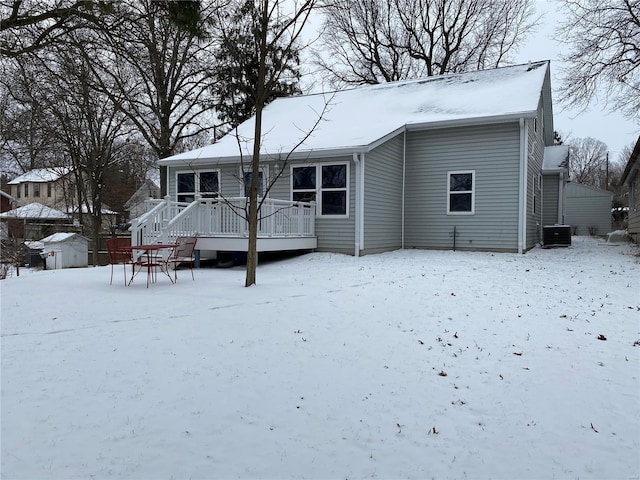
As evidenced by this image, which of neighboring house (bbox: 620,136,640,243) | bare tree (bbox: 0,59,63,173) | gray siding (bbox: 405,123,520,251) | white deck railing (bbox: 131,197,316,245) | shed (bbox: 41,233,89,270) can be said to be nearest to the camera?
bare tree (bbox: 0,59,63,173)

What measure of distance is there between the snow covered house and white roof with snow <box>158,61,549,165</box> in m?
0.07

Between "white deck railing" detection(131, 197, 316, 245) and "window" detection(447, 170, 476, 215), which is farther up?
"window" detection(447, 170, 476, 215)

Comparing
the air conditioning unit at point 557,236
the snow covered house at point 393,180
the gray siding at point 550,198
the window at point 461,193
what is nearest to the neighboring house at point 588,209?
the gray siding at point 550,198

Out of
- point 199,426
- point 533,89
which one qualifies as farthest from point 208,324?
point 533,89

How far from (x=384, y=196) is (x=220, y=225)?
4.74 metres

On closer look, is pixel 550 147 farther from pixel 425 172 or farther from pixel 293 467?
pixel 293 467

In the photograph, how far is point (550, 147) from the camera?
64.4 feet

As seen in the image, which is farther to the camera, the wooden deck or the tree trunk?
the wooden deck

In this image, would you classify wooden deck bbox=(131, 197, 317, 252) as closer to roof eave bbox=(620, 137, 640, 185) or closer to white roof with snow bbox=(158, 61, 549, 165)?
white roof with snow bbox=(158, 61, 549, 165)

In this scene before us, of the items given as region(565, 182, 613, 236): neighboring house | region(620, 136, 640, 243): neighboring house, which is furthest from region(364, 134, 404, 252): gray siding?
region(565, 182, 613, 236): neighboring house

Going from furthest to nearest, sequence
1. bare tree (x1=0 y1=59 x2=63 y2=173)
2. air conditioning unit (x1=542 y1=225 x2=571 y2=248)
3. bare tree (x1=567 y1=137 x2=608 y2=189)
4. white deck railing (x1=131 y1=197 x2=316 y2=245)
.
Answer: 1. bare tree (x1=567 y1=137 x2=608 y2=189)
2. air conditioning unit (x1=542 y1=225 x2=571 y2=248)
3. white deck railing (x1=131 y1=197 x2=316 y2=245)
4. bare tree (x1=0 y1=59 x2=63 y2=173)

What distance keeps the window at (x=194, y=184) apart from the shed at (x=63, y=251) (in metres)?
6.68

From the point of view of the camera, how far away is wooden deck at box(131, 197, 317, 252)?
1053cm

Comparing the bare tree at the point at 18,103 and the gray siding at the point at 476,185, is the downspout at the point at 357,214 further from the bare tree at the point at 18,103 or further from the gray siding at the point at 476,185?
the bare tree at the point at 18,103
